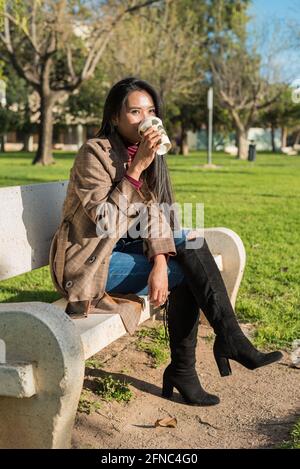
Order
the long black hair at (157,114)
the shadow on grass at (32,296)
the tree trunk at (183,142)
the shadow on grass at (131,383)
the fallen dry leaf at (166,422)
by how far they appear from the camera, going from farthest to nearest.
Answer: the tree trunk at (183,142), the shadow on grass at (32,296), the shadow on grass at (131,383), the long black hair at (157,114), the fallen dry leaf at (166,422)

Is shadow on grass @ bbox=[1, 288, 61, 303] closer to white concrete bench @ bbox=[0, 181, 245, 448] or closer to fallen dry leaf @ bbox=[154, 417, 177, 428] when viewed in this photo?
fallen dry leaf @ bbox=[154, 417, 177, 428]

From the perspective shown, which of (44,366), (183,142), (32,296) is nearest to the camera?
(44,366)

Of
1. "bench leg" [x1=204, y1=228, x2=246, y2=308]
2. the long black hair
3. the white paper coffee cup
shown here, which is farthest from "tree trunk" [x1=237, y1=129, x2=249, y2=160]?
the white paper coffee cup

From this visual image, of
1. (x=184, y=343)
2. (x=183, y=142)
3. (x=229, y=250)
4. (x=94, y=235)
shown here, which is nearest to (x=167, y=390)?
(x=184, y=343)

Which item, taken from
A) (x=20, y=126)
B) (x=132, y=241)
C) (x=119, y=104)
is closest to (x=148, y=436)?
(x=132, y=241)

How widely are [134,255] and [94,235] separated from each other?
0.34 meters

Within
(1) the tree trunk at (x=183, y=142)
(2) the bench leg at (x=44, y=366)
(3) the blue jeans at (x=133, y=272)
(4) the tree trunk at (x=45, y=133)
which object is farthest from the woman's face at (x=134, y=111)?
(1) the tree trunk at (x=183, y=142)

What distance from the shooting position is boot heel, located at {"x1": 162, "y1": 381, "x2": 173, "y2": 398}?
323 cm

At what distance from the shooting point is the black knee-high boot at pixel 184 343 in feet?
10.0

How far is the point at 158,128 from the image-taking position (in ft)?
9.29

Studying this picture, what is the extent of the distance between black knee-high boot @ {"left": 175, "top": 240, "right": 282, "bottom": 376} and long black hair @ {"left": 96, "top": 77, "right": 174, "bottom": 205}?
1.12 feet

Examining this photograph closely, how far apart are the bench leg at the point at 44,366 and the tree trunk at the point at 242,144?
119 ft

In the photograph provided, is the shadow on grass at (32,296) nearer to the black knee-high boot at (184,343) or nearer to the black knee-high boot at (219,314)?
the black knee-high boot at (184,343)

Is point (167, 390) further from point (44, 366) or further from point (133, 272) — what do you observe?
point (44, 366)
